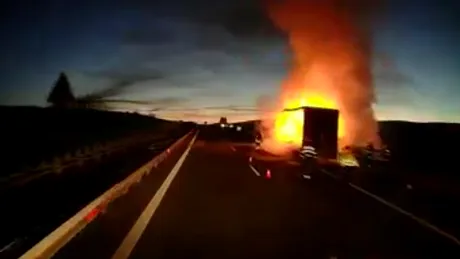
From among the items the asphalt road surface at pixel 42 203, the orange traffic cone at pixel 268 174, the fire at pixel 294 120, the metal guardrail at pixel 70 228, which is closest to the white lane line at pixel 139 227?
the metal guardrail at pixel 70 228

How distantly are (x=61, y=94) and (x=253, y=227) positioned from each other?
163198mm

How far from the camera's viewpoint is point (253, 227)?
1152cm

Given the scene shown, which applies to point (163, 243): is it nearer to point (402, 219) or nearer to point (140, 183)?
point (402, 219)

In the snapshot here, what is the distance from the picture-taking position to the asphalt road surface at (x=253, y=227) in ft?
29.7

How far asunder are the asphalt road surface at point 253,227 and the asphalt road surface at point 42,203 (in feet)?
2.01

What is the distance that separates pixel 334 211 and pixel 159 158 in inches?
726

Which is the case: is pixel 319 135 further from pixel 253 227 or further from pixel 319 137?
pixel 253 227

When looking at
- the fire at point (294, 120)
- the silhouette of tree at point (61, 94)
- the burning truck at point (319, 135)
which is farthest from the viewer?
the silhouette of tree at point (61, 94)

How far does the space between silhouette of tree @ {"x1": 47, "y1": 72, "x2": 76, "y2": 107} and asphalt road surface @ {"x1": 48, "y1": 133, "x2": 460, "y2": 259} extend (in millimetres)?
152830

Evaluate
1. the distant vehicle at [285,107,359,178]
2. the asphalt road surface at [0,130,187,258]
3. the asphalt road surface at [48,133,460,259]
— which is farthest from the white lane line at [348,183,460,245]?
the distant vehicle at [285,107,359,178]

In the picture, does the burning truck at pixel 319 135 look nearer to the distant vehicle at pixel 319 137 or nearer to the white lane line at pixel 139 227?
the distant vehicle at pixel 319 137

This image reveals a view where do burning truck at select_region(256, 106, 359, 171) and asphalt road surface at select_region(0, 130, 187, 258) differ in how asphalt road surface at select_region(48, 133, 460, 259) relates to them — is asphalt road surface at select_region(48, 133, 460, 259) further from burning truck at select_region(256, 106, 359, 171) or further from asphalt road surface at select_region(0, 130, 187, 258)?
burning truck at select_region(256, 106, 359, 171)

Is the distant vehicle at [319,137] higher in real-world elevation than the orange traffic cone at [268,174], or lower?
higher

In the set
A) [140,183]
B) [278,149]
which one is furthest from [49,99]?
[140,183]
